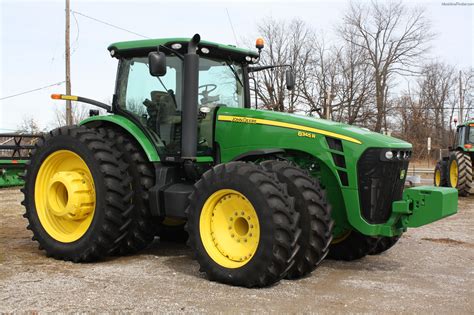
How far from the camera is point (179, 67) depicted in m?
5.84

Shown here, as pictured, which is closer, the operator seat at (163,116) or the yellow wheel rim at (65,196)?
the yellow wheel rim at (65,196)

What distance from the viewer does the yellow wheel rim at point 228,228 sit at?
4.82 m

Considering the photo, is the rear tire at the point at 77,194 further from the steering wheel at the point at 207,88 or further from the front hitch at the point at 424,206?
the front hitch at the point at 424,206

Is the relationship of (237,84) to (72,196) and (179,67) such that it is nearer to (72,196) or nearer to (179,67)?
(179,67)

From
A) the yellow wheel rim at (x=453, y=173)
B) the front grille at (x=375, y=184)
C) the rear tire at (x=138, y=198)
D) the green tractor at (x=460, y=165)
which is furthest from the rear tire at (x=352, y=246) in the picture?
the yellow wheel rim at (x=453, y=173)

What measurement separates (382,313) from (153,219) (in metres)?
2.83

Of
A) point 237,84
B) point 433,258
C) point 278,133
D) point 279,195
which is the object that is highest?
point 237,84

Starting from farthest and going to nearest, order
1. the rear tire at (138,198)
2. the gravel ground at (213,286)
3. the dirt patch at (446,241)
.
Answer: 1. the dirt patch at (446,241)
2. the rear tire at (138,198)
3. the gravel ground at (213,286)

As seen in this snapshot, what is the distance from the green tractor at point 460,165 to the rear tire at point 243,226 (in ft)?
36.2

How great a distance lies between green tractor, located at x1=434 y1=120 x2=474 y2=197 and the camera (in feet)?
47.6

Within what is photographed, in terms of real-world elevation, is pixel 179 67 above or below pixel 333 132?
above

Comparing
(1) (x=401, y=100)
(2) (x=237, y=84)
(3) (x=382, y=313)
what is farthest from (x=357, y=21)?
(3) (x=382, y=313)

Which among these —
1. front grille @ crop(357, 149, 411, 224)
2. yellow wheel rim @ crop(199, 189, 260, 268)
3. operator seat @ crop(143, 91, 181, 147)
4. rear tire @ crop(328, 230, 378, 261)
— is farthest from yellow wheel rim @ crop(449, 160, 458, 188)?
yellow wheel rim @ crop(199, 189, 260, 268)

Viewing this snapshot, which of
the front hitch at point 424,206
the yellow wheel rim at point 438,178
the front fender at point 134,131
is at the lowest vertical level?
the yellow wheel rim at point 438,178
